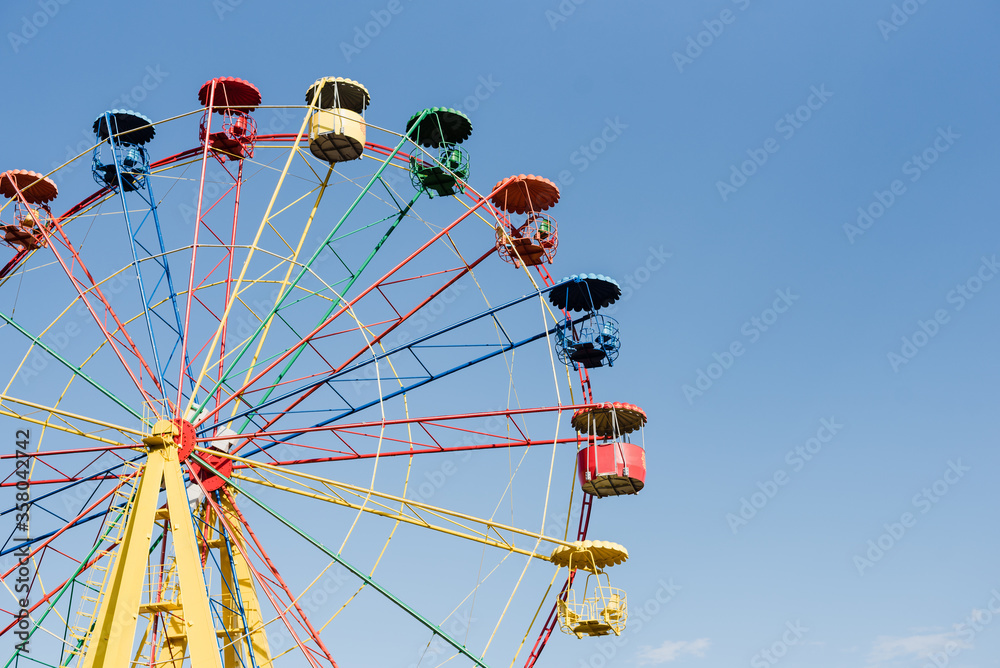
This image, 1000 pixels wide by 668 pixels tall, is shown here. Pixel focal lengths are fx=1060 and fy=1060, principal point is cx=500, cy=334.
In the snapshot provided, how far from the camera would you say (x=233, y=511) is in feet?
64.5

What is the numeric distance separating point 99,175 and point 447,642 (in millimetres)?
12331

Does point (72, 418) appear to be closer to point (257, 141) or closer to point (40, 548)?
point (40, 548)

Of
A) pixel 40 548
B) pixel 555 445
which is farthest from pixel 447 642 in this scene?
pixel 40 548

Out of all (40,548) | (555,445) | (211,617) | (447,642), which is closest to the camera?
(211,617)

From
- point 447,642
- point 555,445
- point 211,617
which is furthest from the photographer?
point 555,445

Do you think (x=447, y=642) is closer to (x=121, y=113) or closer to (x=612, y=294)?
(x=612, y=294)

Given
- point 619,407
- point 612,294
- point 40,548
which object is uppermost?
point 612,294

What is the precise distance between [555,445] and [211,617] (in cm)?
744

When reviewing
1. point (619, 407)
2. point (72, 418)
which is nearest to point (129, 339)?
point (72, 418)

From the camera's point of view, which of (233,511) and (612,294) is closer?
(233,511)

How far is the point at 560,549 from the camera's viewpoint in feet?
65.1

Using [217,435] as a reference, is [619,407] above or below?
above

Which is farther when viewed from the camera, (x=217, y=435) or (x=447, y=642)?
(x=217, y=435)

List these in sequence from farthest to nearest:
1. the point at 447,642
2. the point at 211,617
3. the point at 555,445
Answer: the point at 555,445 → the point at 447,642 → the point at 211,617
